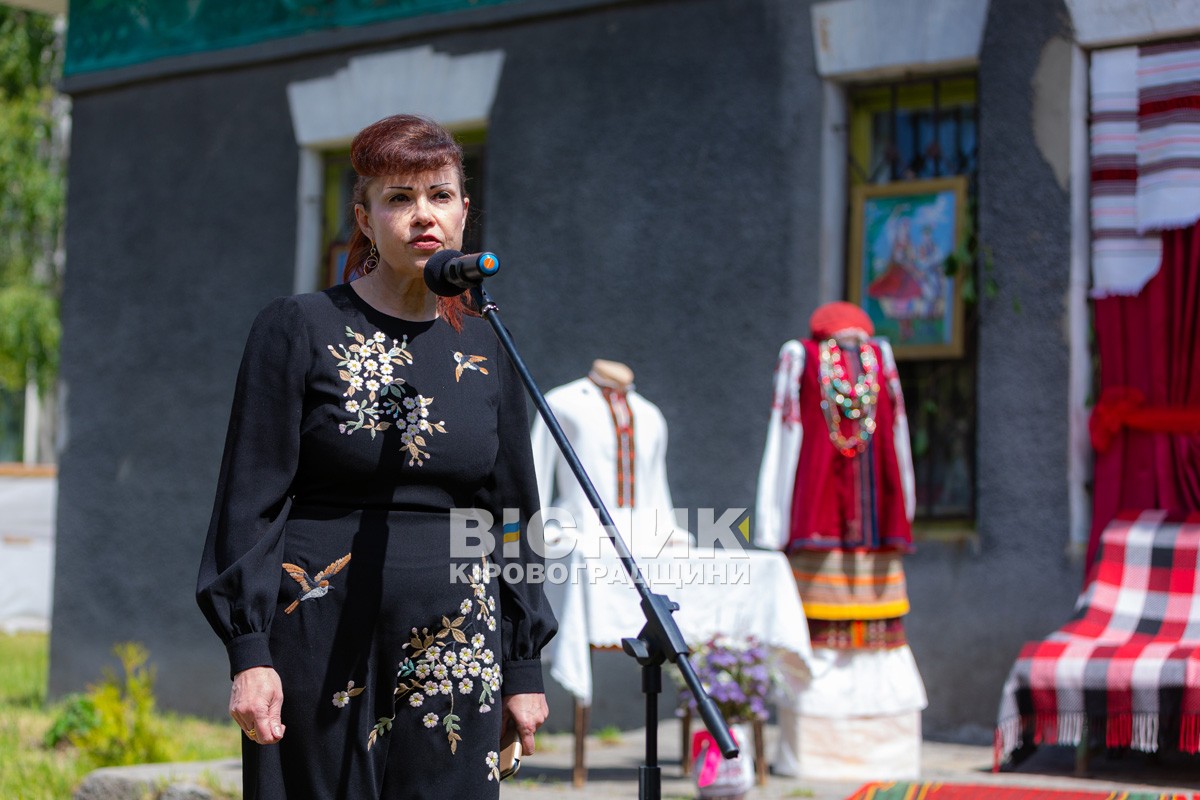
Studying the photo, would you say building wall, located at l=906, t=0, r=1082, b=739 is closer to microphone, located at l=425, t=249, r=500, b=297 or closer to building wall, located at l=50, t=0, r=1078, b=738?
building wall, located at l=50, t=0, r=1078, b=738

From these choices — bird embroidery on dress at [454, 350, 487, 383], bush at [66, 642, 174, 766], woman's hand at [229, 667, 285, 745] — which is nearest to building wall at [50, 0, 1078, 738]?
bush at [66, 642, 174, 766]

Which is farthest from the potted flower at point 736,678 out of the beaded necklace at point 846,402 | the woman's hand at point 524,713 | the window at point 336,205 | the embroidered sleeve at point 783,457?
the window at point 336,205

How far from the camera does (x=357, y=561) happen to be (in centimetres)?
254

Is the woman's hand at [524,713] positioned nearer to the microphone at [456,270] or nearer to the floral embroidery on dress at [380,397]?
the floral embroidery on dress at [380,397]

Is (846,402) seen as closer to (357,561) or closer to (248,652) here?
(357,561)

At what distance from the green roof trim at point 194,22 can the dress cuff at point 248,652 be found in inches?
253

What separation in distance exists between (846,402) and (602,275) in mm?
2147

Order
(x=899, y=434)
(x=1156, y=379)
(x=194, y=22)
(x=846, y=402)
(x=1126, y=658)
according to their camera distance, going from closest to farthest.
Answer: (x=1126, y=658)
(x=846, y=402)
(x=899, y=434)
(x=1156, y=379)
(x=194, y=22)

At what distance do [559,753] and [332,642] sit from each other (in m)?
4.67

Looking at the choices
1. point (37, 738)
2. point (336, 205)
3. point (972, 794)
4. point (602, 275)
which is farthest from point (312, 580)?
point (336, 205)

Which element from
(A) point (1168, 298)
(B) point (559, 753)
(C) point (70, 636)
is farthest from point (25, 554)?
(A) point (1168, 298)

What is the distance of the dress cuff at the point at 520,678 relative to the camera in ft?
9.02

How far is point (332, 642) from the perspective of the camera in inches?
99.4

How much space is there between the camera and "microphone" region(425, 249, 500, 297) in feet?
7.83
